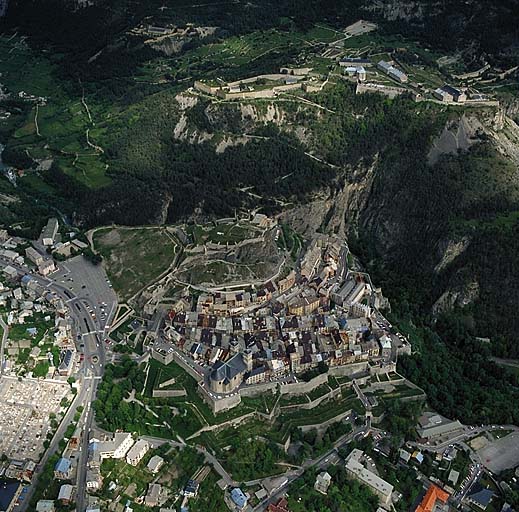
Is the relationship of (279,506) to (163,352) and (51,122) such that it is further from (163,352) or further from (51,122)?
(51,122)

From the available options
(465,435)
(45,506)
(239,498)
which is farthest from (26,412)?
(465,435)

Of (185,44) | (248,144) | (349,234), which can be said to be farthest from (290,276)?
(185,44)

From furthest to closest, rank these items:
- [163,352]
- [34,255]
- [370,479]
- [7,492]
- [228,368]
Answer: [34,255], [163,352], [228,368], [370,479], [7,492]

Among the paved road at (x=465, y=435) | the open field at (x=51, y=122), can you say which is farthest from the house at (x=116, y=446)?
the open field at (x=51, y=122)

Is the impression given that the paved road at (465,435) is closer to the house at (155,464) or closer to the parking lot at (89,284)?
the house at (155,464)

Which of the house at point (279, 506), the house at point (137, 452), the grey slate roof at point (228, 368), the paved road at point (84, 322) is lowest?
the house at point (279, 506)

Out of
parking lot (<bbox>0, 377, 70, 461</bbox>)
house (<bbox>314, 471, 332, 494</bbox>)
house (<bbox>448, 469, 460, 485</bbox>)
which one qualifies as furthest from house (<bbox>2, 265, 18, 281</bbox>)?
house (<bbox>448, 469, 460, 485</bbox>)

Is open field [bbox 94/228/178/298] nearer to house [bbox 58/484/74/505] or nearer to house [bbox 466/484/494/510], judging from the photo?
house [bbox 58/484/74/505]
